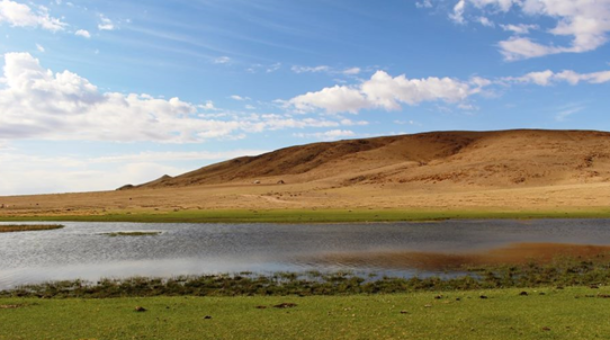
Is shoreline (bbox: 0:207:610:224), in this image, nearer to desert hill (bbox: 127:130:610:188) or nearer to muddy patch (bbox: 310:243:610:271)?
muddy patch (bbox: 310:243:610:271)

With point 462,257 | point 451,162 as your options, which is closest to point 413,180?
point 451,162

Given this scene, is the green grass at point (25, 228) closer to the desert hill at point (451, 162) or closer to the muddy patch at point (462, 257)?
the muddy patch at point (462, 257)

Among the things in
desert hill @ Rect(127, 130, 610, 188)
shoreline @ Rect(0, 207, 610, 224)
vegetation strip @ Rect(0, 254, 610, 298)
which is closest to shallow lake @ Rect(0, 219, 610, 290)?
vegetation strip @ Rect(0, 254, 610, 298)

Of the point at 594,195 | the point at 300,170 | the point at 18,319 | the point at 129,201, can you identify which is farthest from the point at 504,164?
the point at 18,319

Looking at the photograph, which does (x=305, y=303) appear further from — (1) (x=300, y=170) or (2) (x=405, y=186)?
(1) (x=300, y=170)

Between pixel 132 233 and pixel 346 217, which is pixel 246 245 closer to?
pixel 132 233

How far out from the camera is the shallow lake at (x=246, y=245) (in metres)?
26.6

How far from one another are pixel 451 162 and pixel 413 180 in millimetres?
27338

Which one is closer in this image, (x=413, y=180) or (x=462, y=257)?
(x=462, y=257)

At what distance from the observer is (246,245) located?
36.4 metres

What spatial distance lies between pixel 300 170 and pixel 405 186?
7384cm

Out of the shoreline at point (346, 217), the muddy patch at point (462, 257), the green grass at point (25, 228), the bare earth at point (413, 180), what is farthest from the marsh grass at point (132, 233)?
the bare earth at point (413, 180)

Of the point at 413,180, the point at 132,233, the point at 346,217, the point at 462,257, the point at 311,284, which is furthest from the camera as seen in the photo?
the point at 413,180

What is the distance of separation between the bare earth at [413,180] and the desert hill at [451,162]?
248 mm
